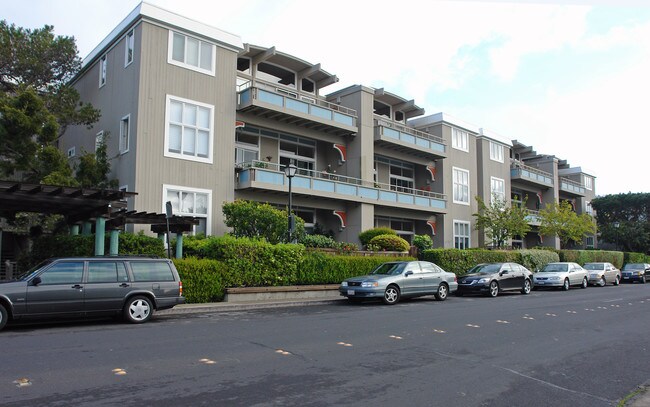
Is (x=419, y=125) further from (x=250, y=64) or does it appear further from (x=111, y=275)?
(x=111, y=275)

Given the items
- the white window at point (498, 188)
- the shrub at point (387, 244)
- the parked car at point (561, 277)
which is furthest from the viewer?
the white window at point (498, 188)

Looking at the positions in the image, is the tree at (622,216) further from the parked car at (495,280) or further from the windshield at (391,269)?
the windshield at (391,269)

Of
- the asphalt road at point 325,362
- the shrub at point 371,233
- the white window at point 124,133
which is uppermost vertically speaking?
the white window at point 124,133

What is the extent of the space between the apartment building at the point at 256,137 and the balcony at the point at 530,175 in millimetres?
6783

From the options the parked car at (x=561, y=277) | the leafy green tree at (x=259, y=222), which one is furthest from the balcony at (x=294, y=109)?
the parked car at (x=561, y=277)

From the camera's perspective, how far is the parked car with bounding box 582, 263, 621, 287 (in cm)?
3014

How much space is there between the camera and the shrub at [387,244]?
2656cm

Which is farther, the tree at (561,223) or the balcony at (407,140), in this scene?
the tree at (561,223)

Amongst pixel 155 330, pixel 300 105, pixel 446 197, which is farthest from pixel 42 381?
pixel 446 197

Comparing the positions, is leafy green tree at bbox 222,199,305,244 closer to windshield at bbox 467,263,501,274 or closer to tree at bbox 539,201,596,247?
windshield at bbox 467,263,501,274

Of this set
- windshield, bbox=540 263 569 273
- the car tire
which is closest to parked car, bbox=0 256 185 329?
the car tire

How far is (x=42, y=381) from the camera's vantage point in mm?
6410

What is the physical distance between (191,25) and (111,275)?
14.8 metres

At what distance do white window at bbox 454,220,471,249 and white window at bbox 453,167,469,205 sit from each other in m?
1.70
